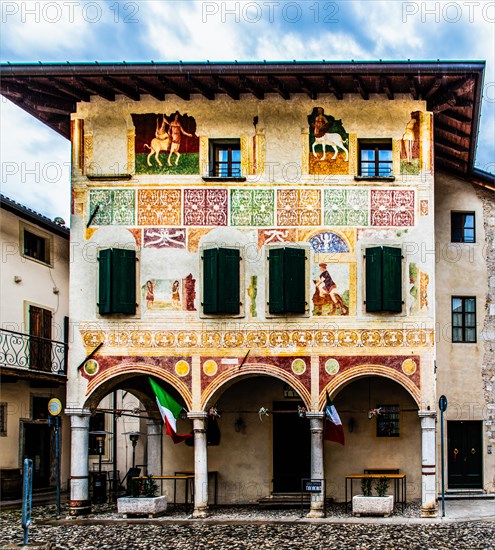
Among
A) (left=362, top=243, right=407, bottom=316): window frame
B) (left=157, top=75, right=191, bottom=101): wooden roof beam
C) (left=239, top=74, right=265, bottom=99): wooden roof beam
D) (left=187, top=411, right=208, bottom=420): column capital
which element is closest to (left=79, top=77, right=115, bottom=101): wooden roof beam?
(left=157, top=75, right=191, bottom=101): wooden roof beam

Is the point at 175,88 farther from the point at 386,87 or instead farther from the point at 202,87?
the point at 386,87

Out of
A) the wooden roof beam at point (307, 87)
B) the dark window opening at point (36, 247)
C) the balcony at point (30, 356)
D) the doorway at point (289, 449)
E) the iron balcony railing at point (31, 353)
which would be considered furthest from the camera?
the dark window opening at point (36, 247)

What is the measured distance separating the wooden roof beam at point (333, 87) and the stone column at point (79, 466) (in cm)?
1005

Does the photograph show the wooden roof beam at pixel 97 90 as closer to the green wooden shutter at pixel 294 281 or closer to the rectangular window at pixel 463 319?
the green wooden shutter at pixel 294 281

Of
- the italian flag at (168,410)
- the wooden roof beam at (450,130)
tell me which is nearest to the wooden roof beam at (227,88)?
the wooden roof beam at (450,130)

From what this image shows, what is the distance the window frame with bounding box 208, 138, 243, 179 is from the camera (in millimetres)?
23375

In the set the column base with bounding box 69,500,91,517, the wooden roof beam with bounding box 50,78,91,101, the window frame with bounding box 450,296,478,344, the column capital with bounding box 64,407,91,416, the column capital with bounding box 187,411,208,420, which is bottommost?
the column base with bounding box 69,500,91,517

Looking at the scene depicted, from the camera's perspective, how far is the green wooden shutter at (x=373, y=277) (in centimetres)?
2231

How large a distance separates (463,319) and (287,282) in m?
7.29

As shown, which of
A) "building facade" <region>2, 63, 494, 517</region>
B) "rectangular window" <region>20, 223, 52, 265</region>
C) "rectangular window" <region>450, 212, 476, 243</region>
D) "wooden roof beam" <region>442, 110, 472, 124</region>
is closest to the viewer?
"building facade" <region>2, 63, 494, 517</region>

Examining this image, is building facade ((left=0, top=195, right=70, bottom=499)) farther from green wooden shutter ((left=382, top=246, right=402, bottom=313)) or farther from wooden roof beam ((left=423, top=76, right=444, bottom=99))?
wooden roof beam ((left=423, top=76, right=444, bottom=99))

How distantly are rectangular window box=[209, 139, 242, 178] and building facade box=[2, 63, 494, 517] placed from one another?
4cm

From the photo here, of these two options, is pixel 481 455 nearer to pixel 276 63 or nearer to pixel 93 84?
pixel 276 63

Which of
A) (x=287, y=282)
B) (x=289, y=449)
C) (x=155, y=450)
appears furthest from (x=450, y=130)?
(x=155, y=450)
